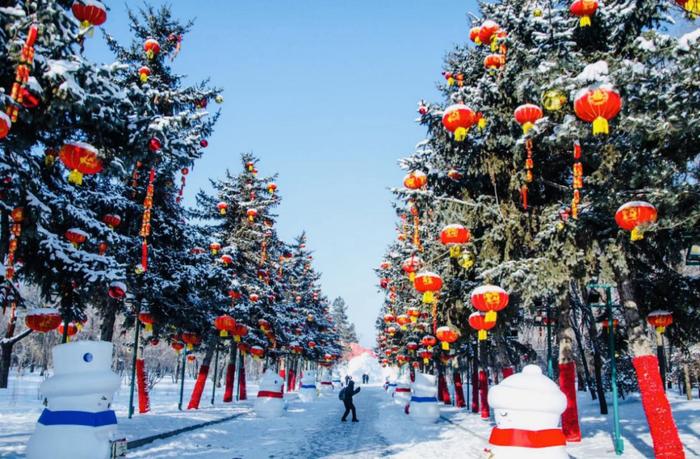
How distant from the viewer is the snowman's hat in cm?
609

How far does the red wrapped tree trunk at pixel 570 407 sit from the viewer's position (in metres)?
12.6

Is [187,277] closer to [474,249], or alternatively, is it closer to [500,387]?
[474,249]

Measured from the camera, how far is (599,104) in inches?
280

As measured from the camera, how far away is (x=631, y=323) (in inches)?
400

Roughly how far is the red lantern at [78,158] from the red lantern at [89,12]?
1.64 meters

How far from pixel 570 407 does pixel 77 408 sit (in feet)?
35.9

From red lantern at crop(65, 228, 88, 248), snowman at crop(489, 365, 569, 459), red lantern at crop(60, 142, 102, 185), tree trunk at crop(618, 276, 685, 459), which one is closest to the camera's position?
snowman at crop(489, 365, 569, 459)

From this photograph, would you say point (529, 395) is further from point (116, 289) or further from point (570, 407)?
point (116, 289)

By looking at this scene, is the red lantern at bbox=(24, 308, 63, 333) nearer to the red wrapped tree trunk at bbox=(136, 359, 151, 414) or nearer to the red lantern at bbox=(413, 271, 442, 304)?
the red lantern at bbox=(413, 271, 442, 304)

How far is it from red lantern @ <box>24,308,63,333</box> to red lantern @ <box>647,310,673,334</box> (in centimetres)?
1292

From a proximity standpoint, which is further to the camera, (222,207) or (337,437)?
(222,207)

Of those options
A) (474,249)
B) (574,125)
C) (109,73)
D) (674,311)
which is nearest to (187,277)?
(474,249)

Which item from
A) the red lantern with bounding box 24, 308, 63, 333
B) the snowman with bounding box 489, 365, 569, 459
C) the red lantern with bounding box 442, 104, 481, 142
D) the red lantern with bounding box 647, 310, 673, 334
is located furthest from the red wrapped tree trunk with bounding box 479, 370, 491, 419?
the red lantern with bounding box 24, 308, 63, 333

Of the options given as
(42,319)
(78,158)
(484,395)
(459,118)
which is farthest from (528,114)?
(484,395)
